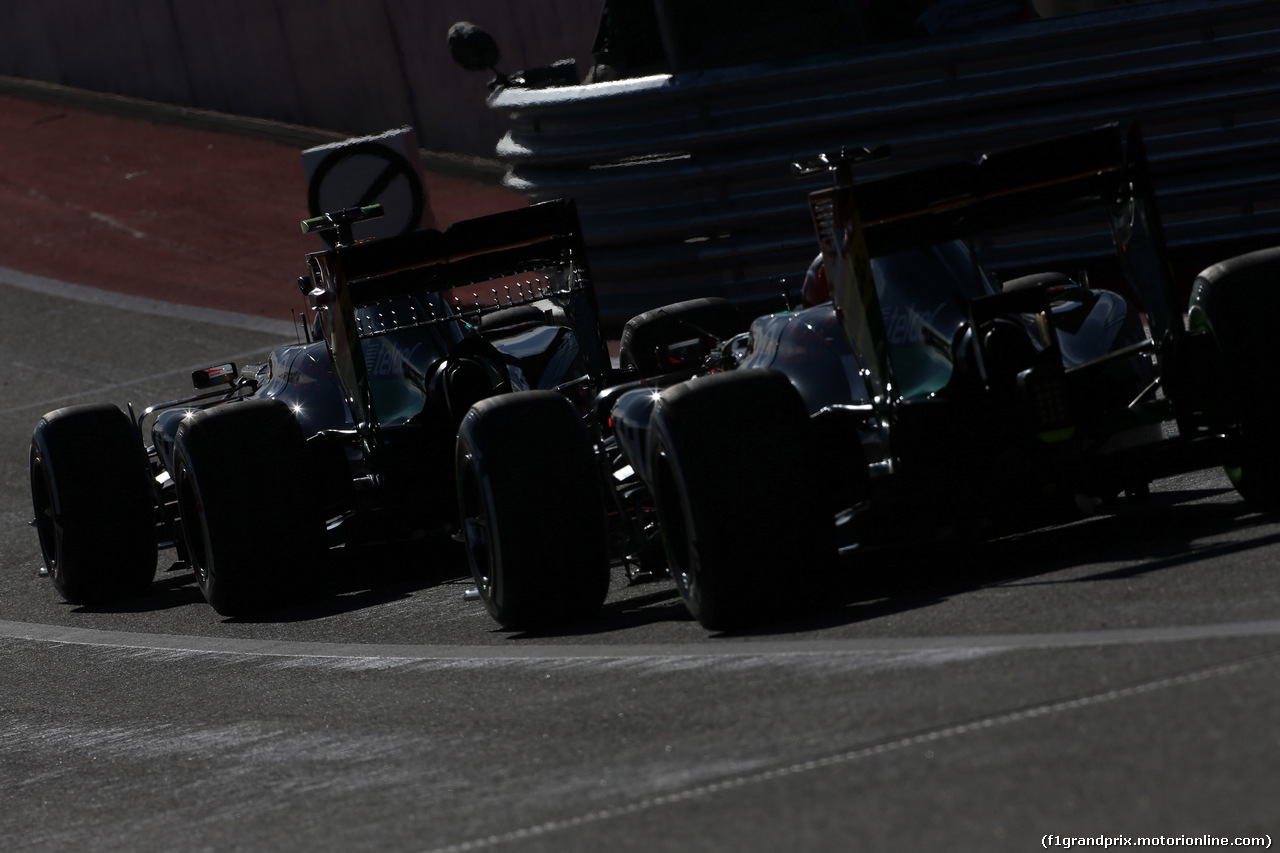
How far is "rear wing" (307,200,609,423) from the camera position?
8383 mm

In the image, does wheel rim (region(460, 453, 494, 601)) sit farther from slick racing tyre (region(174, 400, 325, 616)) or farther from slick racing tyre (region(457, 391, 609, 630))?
slick racing tyre (region(174, 400, 325, 616))

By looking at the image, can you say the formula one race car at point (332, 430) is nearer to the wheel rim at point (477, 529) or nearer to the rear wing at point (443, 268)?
the rear wing at point (443, 268)

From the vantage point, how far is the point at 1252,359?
6.43 metres

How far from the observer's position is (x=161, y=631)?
8461 mm

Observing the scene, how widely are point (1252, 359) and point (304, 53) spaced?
20115 millimetres

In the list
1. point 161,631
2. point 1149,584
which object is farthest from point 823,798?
point 161,631

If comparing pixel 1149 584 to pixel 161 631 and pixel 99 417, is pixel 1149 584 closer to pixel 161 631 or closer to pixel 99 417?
pixel 161 631

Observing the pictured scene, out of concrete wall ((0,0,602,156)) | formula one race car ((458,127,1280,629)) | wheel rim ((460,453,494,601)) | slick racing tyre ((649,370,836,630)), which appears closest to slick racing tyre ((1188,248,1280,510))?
formula one race car ((458,127,1280,629))

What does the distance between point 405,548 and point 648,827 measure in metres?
5.32

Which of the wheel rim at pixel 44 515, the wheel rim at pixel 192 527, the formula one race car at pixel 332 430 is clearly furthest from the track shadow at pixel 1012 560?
the wheel rim at pixel 44 515

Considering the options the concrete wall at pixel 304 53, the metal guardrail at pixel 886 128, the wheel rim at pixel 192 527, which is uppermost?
the concrete wall at pixel 304 53

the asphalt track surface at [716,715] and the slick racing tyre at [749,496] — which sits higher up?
the slick racing tyre at [749,496]

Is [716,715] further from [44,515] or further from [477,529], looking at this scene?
[44,515]

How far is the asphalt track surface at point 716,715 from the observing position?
13.0 ft
